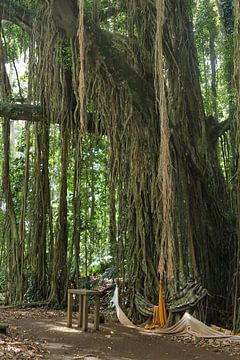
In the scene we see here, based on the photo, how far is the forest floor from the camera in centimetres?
391

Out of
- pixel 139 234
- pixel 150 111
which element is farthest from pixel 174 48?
pixel 139 234

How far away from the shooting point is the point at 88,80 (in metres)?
5.73

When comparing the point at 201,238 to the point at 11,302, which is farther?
the point at 11,302

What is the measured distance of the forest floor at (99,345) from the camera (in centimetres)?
391

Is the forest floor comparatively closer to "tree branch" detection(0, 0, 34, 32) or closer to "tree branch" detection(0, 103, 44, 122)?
"tree branch" detection(0, 103, 44, 122)

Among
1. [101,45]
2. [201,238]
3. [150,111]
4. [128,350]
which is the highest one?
[101,45]

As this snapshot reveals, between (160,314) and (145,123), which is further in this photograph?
(145,123)

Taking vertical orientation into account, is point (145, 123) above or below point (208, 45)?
below

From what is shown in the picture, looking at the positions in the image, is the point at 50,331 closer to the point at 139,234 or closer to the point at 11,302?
the point at 139,234

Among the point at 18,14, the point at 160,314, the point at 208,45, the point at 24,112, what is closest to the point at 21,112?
the point at 24,112

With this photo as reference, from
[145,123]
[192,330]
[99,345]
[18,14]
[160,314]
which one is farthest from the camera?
[18,14]

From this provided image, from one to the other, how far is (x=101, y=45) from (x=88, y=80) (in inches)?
18.9

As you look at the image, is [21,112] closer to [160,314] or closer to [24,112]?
[24,112]

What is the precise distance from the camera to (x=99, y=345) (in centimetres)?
442
